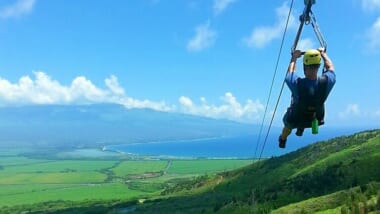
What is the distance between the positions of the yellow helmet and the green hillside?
1668 inches

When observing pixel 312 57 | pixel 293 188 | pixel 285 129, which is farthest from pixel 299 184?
pixel 312 57

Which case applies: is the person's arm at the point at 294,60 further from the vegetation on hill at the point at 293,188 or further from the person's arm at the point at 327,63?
the vegetation on hill at the point at 293,188

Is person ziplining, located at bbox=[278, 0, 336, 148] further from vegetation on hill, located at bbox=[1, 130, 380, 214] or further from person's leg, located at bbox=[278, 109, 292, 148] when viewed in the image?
vegetation on hill, located at bbox=[1, 130, 380, 214]

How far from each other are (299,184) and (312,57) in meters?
92.0

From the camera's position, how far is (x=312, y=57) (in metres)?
10.4

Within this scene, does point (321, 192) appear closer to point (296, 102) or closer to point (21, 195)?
point (296, 102)

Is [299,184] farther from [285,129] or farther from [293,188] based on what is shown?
[285,129]

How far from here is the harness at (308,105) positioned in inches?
426

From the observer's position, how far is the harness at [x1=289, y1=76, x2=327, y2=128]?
1081cm

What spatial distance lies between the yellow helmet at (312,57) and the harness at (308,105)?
0.45m

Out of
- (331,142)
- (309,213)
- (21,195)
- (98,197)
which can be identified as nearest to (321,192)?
(309,213)

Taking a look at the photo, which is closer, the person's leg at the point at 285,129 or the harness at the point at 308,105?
the harness at the point at 308,105

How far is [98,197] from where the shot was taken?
177625 mm

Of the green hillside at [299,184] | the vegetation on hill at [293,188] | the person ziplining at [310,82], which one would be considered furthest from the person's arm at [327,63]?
the green hillside at [299,184]
